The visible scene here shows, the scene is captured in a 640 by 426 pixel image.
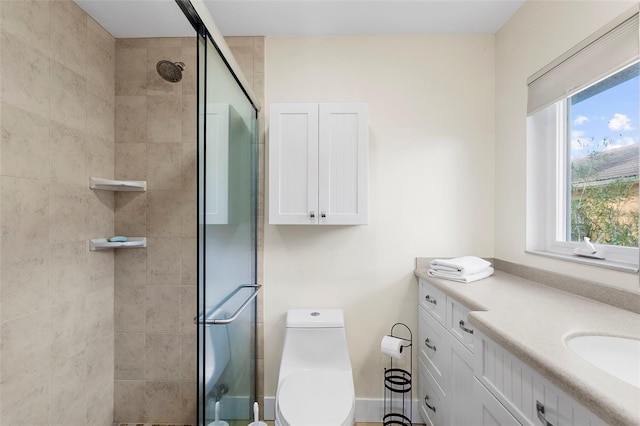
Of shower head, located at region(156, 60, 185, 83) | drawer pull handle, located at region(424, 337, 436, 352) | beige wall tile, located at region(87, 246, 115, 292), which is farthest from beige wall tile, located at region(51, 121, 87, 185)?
drawer pull handle, located at region(424, 337, 436, 352)

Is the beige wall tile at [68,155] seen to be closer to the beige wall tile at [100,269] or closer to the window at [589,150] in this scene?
the beige wall tile at [100,269]

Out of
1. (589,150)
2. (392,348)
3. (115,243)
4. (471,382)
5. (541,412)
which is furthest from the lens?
(115,243)

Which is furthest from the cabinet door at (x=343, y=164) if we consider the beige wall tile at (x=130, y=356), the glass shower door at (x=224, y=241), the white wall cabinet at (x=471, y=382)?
the beige wall tile at (x=130, y=356)

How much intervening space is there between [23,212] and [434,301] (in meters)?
2.14

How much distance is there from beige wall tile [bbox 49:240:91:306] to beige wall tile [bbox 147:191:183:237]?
Answer: 0.38 meters

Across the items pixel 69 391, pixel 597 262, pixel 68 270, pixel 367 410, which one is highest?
pixel 597 262

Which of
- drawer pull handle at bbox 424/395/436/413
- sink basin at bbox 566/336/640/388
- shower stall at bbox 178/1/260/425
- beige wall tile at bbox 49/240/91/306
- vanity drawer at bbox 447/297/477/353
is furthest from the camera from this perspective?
drawer pull handle at bbox 424/395/436/413

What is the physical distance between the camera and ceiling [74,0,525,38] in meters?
1.73

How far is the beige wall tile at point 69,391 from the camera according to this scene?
1.57 meters

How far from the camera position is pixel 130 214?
1.99m

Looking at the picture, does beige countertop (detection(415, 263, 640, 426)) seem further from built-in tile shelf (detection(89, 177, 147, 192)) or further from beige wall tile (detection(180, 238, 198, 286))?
built-in tile shelf (detection(89, 177, 147, 192))

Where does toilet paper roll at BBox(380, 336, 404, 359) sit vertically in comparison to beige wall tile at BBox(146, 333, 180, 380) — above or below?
above

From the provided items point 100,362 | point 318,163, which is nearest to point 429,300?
point 318,163

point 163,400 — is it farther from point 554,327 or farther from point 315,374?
point 554,327
